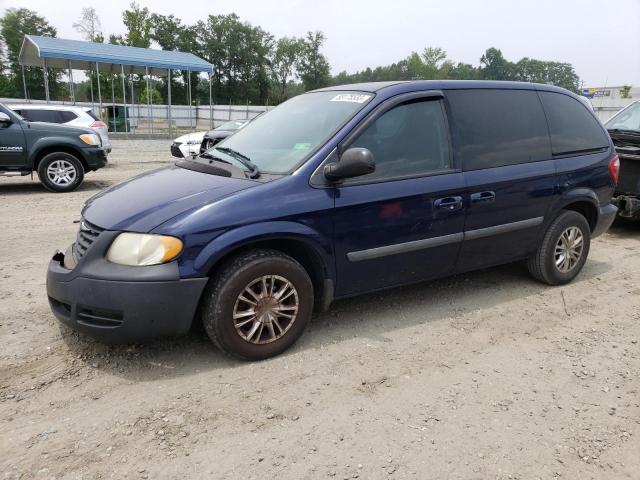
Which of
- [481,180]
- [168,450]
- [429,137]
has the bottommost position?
[168,450]

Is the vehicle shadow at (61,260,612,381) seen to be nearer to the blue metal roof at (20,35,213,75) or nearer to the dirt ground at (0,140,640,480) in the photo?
the dirt ground at (0,140,640,480)

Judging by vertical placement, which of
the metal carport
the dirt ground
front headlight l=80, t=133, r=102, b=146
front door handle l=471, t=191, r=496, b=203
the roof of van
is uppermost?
the metal carport

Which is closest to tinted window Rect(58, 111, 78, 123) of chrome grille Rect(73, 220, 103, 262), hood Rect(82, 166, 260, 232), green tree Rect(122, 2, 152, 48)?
hood Rect(82, 166, 260, 232)

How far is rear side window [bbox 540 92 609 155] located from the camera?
4.67 metres

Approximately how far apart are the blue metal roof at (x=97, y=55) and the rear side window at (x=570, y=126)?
23.9m

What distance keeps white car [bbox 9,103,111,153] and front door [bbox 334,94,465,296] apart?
10.4 meters

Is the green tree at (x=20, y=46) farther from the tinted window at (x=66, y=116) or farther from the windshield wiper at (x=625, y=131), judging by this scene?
the windshield wiper at (x=625, y=131)

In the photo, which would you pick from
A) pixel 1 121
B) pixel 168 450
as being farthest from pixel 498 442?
pixel 1 121

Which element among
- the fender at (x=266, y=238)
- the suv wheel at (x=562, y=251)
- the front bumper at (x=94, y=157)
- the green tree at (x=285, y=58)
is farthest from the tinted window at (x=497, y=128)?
the green tree at (x=285, y=58)

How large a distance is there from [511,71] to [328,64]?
36649 mm

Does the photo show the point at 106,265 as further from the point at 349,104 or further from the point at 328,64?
the point at 328,64

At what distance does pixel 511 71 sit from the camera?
9894cm

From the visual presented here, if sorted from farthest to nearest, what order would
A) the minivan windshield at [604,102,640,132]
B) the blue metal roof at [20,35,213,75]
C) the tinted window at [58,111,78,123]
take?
the blue metal roof at [20,35,213,75]
the tinted window at [58,111,78,123]
the minivan windshield at [604,102,640,132]

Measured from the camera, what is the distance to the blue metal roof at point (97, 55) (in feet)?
78.8
